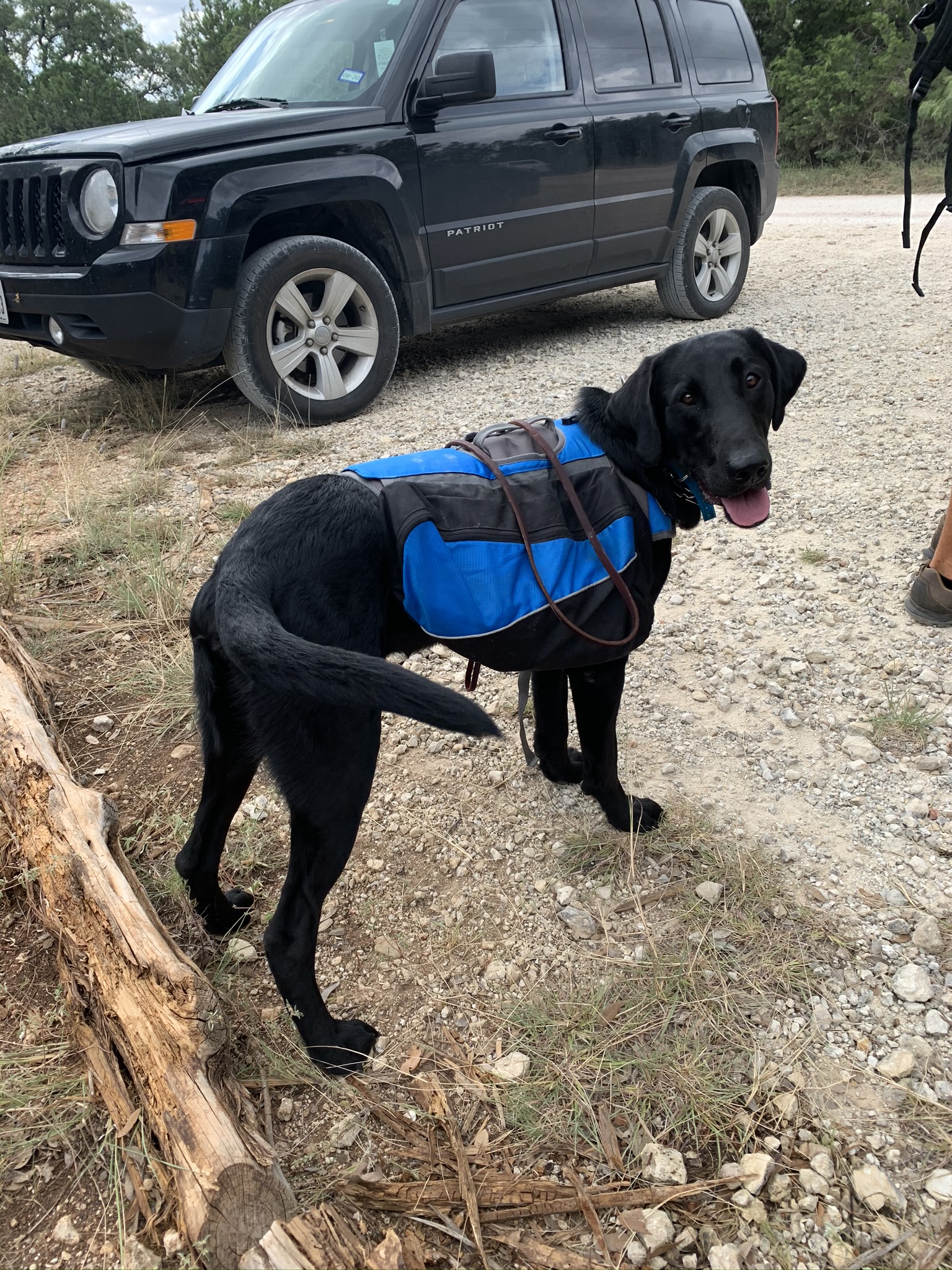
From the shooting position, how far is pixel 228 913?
212 centimetres

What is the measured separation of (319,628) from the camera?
174 cm

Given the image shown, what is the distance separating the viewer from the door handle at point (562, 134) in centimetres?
507

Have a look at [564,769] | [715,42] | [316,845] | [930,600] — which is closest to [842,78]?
[715,42]

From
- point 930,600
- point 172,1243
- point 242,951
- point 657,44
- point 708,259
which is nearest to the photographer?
point 172,1243

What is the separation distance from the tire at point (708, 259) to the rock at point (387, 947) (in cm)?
527

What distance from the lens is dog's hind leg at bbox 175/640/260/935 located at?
1.83 metres

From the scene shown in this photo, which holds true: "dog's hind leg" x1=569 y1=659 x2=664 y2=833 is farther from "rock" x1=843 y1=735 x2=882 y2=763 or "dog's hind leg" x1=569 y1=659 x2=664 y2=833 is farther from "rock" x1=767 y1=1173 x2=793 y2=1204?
"rock" x1=767 y1=1173 x2=793 y2=1204

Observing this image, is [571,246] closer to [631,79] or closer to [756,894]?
[631,79]

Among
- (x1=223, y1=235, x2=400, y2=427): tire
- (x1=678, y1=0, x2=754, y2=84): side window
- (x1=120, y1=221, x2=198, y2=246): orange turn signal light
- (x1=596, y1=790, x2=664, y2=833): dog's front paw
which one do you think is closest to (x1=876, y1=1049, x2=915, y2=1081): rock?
(x1=596, y1=790, x2=664, y2=833): dog's front paw

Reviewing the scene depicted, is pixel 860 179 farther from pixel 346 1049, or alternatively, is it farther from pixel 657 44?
pixel 346 1049

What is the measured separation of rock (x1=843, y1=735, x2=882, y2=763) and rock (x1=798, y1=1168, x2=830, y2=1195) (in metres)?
1.26

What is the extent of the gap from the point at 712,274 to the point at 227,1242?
6421 mm

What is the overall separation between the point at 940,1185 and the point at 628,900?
0.84 m

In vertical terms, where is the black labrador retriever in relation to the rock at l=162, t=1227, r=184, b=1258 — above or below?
above
